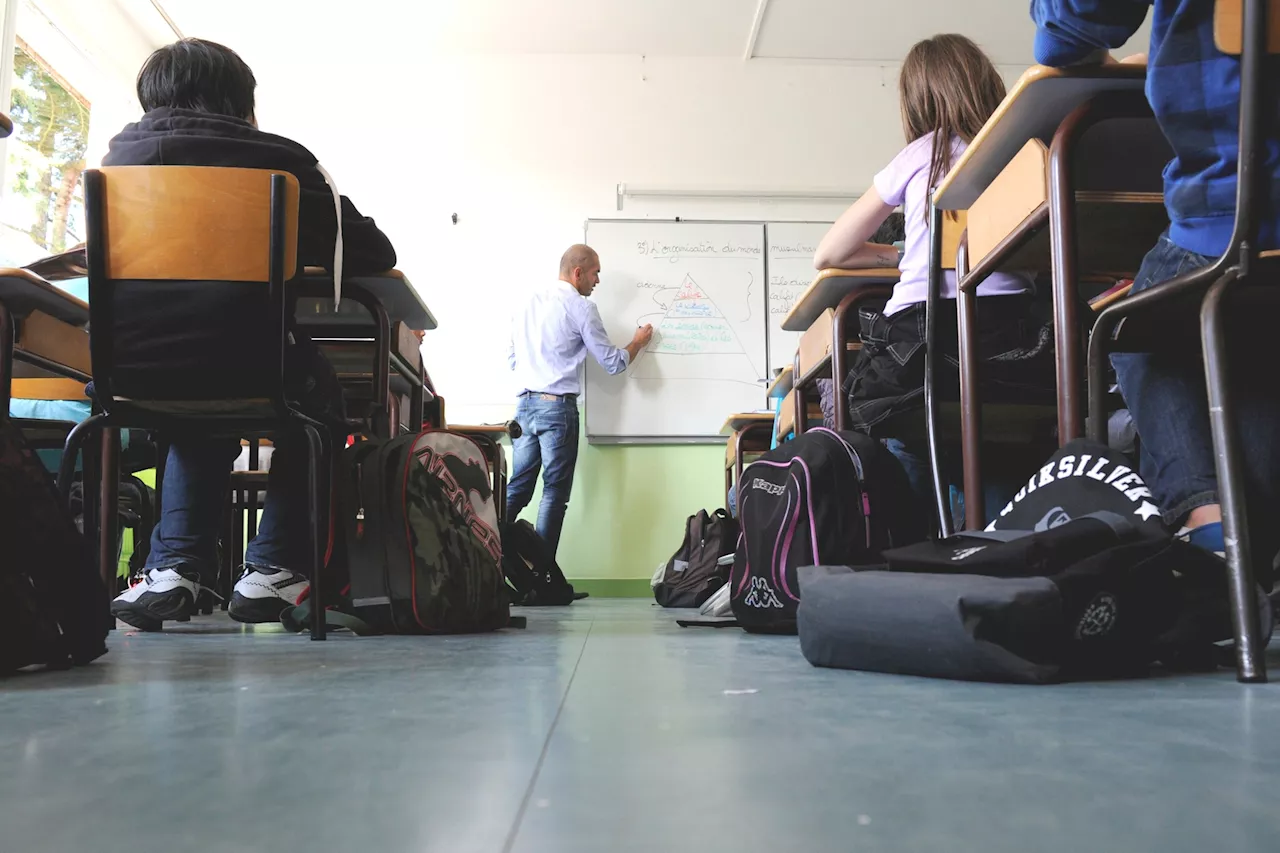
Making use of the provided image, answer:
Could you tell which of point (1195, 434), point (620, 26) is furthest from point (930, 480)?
point (620, 26)

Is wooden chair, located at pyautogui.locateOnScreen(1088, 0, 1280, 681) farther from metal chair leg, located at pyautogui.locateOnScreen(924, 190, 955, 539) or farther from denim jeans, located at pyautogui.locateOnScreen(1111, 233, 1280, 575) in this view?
metal chair leg, located at pyautogui.locateOnScreen(924, 190, 955, 539)

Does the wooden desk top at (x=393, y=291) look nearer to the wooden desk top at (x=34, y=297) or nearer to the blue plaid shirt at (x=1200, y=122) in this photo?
the wooden desk top at (x=34, y=297)

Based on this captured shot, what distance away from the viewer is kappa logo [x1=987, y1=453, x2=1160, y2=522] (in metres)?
1.10

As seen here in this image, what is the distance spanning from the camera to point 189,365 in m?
1.70

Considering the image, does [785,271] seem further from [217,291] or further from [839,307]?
[217,291]

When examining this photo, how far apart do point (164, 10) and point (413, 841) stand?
18.3 ft

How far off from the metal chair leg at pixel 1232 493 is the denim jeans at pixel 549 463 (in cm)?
393

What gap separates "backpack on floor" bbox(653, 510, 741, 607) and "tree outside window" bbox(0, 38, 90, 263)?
9.08ft

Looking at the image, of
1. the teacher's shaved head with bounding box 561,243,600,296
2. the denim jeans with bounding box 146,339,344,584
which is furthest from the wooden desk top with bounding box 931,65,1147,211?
the teacher's shaved head with bounding box 561,243,600,296

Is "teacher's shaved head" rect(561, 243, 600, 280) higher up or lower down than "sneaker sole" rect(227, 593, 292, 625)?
higher up

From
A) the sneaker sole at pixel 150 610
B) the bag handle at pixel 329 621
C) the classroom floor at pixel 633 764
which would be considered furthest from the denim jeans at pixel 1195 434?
the sneaker sole at pixel 150 610

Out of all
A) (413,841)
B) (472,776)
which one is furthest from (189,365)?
(413,841)

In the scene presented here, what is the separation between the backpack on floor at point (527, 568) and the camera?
12.1ft

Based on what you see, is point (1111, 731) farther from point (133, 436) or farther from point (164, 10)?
point (164, 10)
